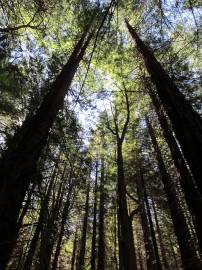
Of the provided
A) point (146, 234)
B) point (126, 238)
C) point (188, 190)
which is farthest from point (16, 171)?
point (146, 234)

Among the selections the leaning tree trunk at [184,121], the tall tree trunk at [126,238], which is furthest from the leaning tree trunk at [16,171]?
the tall tree trunk at [126,238]

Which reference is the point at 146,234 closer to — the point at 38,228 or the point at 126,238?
the point at 126,238

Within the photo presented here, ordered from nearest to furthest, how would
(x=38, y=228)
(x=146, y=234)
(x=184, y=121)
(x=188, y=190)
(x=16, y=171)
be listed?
(x=16, y=171) → (x=184, y=121) → (x=188, y=190) → (x=38, y=228) → (x=146, y=234)

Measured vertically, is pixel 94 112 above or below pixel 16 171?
above

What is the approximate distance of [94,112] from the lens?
566 inches

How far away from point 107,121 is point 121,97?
1704 millimetres

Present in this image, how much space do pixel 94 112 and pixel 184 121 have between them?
1102 centimetres

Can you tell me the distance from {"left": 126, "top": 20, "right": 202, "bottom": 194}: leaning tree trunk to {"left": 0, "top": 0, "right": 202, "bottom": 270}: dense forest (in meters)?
0.02

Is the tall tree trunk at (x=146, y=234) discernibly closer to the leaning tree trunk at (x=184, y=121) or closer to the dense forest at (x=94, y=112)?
the dense forest at (x=94, y=112)

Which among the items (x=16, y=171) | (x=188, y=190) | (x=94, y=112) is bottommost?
(x=16, y=171)

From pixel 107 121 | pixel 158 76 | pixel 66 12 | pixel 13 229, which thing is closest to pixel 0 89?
pixel 66 12

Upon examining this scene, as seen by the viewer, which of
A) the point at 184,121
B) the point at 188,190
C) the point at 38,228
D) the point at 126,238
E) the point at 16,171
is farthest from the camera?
the point at 126,238

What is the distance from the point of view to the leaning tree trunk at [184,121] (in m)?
3.07

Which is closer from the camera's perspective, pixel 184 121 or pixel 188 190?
pixel 184 121
